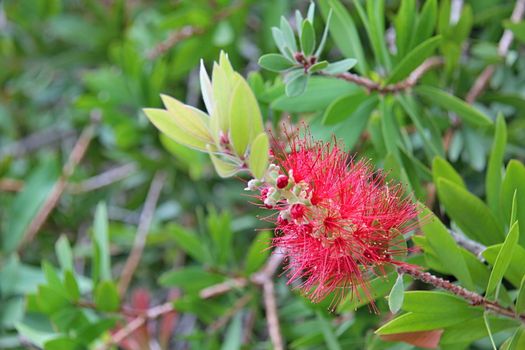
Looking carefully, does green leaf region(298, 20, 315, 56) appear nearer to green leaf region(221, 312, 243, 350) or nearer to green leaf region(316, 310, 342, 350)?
green leaf region(316, 310, 342, 350)

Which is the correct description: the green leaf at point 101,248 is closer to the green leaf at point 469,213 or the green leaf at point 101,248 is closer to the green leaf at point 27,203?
the green leaf at point 27,203

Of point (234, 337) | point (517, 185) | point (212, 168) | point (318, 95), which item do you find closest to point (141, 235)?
point (212, 168)

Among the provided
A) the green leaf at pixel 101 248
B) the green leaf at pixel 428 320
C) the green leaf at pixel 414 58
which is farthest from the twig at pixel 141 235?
the green leaf at pixel 428 320

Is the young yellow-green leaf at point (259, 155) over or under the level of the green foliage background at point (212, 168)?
over

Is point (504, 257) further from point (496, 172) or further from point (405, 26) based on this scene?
point (405, 26)

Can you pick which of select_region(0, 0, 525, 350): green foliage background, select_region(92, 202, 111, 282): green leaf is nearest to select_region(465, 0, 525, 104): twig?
select_region(0, 0, 525, 350): green foliage background

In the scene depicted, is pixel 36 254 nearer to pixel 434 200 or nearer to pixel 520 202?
pixel 434 200

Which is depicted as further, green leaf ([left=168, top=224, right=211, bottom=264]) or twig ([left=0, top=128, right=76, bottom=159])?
twig ([left=0, top=128, right=76, bottom=159])
